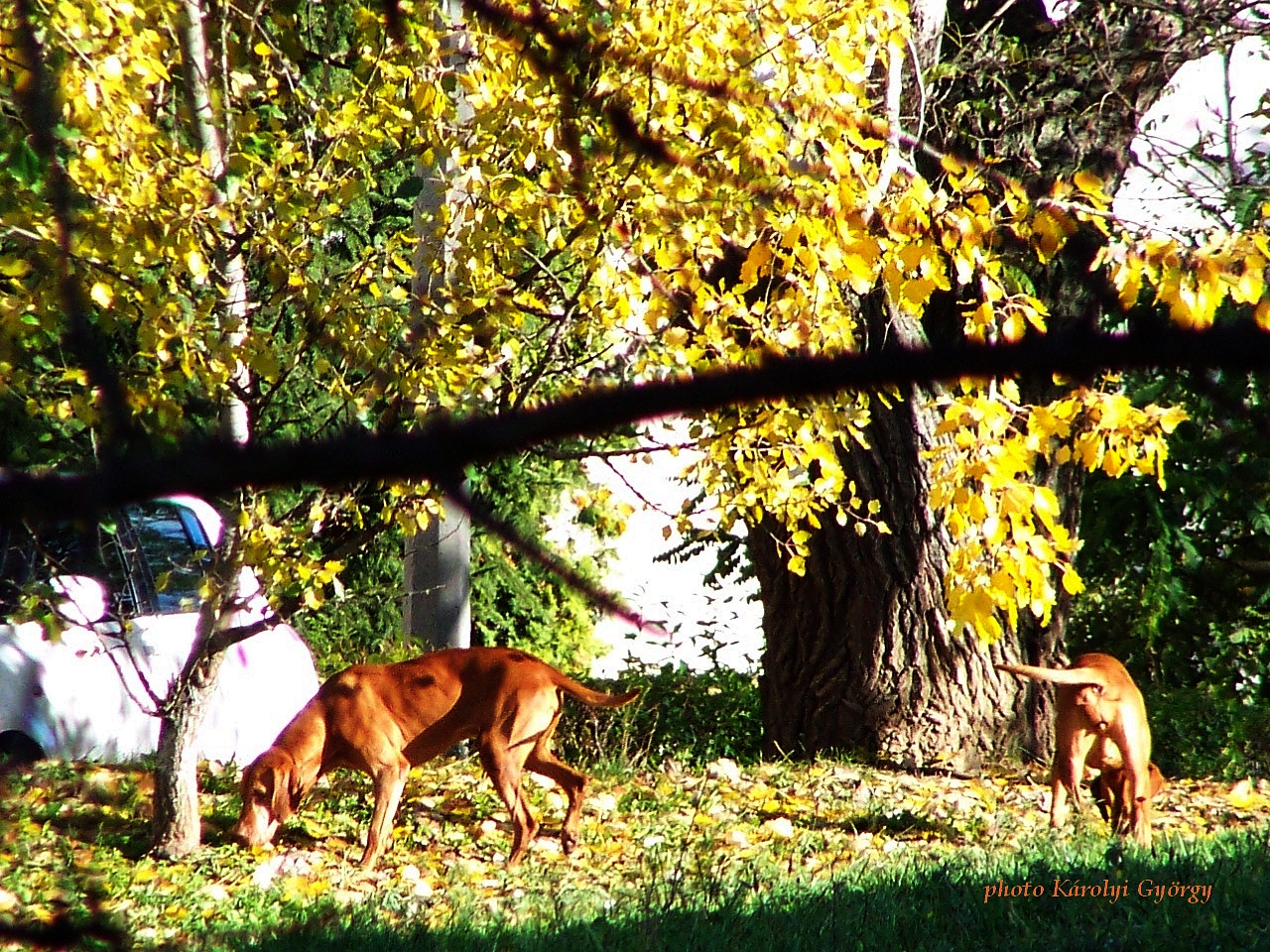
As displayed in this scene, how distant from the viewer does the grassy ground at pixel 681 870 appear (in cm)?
392

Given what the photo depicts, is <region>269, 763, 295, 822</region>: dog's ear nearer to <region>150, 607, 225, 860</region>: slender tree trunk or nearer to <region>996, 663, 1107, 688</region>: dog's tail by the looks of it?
<region>150, 607, 225, 860</region>: slender tree trunk

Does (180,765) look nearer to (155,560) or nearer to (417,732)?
(417,732)

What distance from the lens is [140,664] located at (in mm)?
7371

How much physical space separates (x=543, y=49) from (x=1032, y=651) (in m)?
5.27

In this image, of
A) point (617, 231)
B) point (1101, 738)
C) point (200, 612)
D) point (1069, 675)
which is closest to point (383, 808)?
point (200, 612)

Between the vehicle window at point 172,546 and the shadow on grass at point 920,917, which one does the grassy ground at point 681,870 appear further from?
the vehicle window at point 172,546

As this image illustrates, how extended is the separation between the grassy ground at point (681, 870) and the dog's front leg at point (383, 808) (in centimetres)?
8

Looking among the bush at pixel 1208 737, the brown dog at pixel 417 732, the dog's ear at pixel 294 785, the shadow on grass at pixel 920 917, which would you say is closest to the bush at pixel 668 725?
the brown dog at pixel 417 732

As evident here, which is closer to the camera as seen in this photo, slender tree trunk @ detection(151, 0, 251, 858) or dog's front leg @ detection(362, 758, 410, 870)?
slender tree trunk @ detection(151, 0, 251, 858)

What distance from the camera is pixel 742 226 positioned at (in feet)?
16.2

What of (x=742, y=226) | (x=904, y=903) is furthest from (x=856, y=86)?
(x=904, y=903)

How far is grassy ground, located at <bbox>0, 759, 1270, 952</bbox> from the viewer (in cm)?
392

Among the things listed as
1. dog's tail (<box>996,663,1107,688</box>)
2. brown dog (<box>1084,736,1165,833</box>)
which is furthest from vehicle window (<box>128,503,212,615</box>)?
brown dog (<box>1084,736,1165,833</box>)

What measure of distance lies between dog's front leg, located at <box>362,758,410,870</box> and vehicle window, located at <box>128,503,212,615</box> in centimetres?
189
